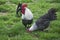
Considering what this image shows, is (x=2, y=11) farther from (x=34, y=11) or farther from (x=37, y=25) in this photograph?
(x=37, y=25)

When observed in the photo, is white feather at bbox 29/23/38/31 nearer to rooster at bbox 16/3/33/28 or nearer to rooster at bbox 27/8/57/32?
rooster at bbox 27/8/57/32

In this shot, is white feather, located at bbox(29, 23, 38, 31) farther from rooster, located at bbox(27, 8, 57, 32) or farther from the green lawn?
the green lawn

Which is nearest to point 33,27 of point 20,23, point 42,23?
point 42,23

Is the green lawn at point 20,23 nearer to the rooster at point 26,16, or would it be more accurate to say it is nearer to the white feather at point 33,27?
the white feather at point 33,27

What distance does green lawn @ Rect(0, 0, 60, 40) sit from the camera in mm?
6496

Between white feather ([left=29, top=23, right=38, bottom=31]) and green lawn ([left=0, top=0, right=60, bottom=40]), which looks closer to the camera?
green lawn ([left=0, top=0, right=60, bottom=40])

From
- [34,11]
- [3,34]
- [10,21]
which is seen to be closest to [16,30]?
[3,34]

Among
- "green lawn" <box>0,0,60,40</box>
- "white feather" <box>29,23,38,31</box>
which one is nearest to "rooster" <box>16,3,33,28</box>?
"white feather" <box>29,23,38,31</box>

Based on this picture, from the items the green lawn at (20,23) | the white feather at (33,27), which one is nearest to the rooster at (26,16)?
the white feather at (33,27)

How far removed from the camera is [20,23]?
24.3 ft

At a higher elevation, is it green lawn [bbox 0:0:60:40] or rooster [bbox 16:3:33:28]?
rooster [bbox 16:3:33:28]

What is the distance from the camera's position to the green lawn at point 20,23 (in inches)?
256

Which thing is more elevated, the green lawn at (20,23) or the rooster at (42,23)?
the rooster at (42,23)

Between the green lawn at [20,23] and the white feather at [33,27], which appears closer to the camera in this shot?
the green lawn at [20,23]
